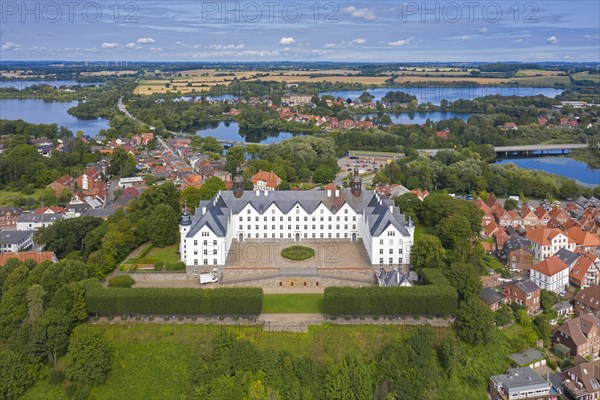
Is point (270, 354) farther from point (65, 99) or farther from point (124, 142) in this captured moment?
point (65, 99)

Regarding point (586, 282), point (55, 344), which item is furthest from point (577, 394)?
point (55, 344)

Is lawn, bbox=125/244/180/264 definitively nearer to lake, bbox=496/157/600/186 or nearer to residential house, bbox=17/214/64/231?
residential house, bbox=17/214/64/231

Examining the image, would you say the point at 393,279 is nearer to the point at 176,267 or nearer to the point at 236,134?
the point at 176,267

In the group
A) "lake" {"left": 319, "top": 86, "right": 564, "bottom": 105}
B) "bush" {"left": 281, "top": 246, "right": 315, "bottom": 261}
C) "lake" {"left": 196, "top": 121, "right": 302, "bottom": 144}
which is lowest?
"bush" {"left": 281, "top": 246, "right": 315, "bottom": 261}

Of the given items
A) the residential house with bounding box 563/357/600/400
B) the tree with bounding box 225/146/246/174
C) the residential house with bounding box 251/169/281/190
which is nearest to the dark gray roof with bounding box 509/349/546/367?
the residential house with bounding box 563/357/600/400

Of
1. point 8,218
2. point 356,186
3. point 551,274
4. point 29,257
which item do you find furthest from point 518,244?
point 8,218

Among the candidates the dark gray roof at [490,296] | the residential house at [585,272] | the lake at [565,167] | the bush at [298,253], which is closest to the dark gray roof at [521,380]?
the dark gray roof at [490,296]
